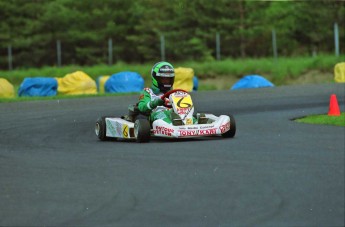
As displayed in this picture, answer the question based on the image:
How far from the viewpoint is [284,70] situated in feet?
112

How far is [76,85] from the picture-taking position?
2688cm

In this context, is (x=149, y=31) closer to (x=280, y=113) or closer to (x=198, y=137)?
(x=280, y=113)

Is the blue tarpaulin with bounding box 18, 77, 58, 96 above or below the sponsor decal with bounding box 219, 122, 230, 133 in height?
above

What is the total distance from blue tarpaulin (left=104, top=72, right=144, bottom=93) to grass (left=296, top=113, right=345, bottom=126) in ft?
38.0

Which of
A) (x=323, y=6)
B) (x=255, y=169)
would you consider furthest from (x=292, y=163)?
(x=323, y=6)

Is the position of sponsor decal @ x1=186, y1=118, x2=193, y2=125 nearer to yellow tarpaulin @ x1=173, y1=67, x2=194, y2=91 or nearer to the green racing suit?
the green racing suit

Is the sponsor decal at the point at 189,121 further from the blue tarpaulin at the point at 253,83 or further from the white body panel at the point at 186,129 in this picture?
the blue tarpaulin at the point at 253,83

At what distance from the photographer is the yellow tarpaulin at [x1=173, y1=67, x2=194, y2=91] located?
27562mm

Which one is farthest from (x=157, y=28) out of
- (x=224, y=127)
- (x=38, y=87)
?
(x=224, y=127)

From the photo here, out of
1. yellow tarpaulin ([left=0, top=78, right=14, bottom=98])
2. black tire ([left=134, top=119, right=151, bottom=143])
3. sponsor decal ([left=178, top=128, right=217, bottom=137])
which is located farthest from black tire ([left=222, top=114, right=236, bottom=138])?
yellow tarpaulin ([left=0, top=78, right=14, bottom=98])

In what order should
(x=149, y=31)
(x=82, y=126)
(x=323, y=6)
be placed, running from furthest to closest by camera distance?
1. (x=149, y=31)
2. (x=323, y=6)
3. (x=82, y=126)

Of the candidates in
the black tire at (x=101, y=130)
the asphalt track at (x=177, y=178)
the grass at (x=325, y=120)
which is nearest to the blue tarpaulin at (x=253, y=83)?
the grass at (x=325, y=120)

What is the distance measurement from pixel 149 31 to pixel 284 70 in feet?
63.1

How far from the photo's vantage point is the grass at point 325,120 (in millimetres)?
14414
